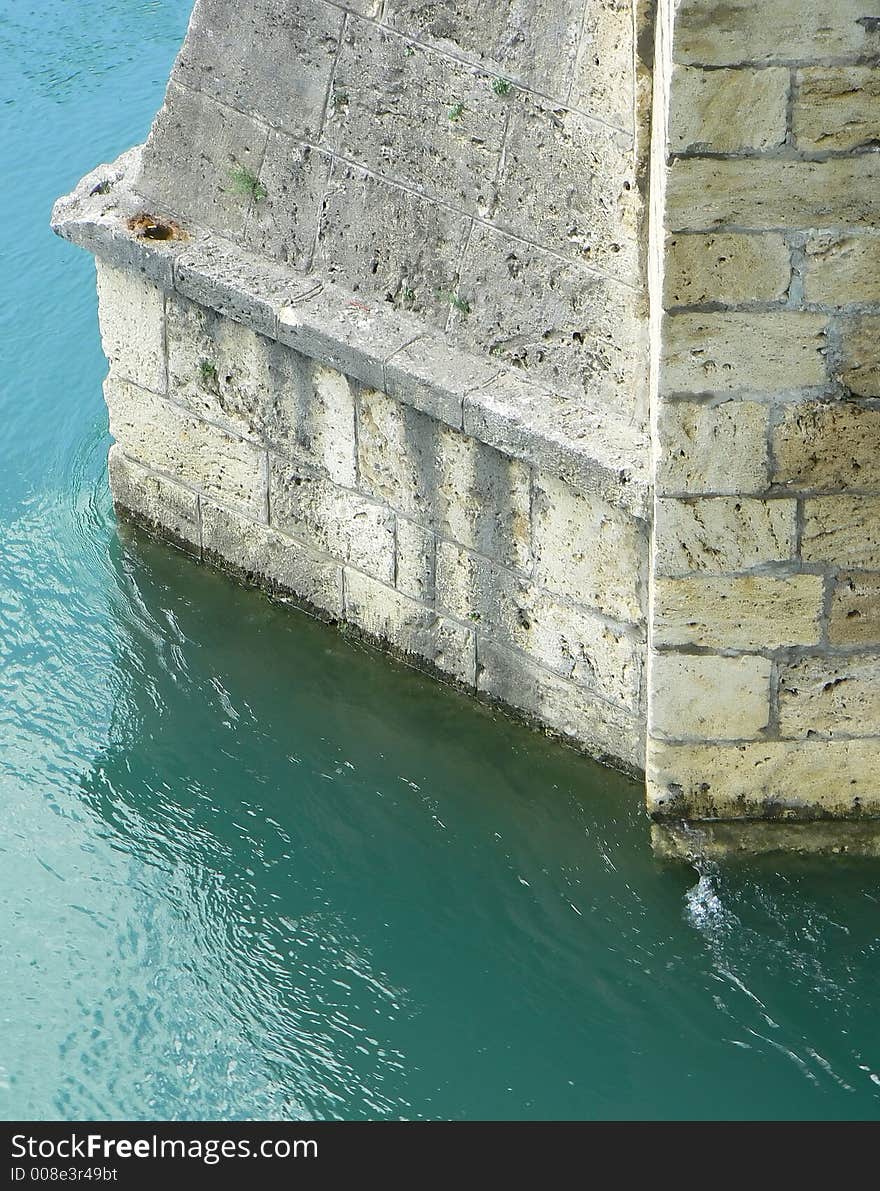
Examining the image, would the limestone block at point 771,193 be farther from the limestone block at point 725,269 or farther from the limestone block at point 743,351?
the limestone block at point 743,351

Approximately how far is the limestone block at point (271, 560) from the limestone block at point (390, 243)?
0.89 meters

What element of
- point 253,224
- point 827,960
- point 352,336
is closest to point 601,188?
point 352,336

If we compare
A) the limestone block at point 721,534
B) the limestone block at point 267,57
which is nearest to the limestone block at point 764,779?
the limestone block at point 721,534

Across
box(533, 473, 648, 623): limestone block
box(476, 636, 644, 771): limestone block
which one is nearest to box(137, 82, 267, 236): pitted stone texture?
box(533, 473, 648, 623): limestone block

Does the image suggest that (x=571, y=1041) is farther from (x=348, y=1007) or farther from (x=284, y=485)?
(x=284, y=485)

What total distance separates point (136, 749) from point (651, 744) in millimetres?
1574

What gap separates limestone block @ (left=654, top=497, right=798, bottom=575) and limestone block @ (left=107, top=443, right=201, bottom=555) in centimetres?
196

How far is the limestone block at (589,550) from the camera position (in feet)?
14.1

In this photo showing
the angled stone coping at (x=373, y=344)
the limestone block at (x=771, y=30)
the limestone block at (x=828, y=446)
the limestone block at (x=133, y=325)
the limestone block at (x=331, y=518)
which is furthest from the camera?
the limestone block at (x=133, y=325)

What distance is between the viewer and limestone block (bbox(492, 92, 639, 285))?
161 inches

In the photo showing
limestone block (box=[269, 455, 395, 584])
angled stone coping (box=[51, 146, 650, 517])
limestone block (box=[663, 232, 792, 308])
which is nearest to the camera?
limestone block (box=[663, 232, 792, 308])

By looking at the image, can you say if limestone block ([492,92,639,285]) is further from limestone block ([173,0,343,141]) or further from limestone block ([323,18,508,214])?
limestone block ([173,0,343,141])

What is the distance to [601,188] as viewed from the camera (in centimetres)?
414

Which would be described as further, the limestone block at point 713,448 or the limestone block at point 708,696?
the limestone block at point 708,696
